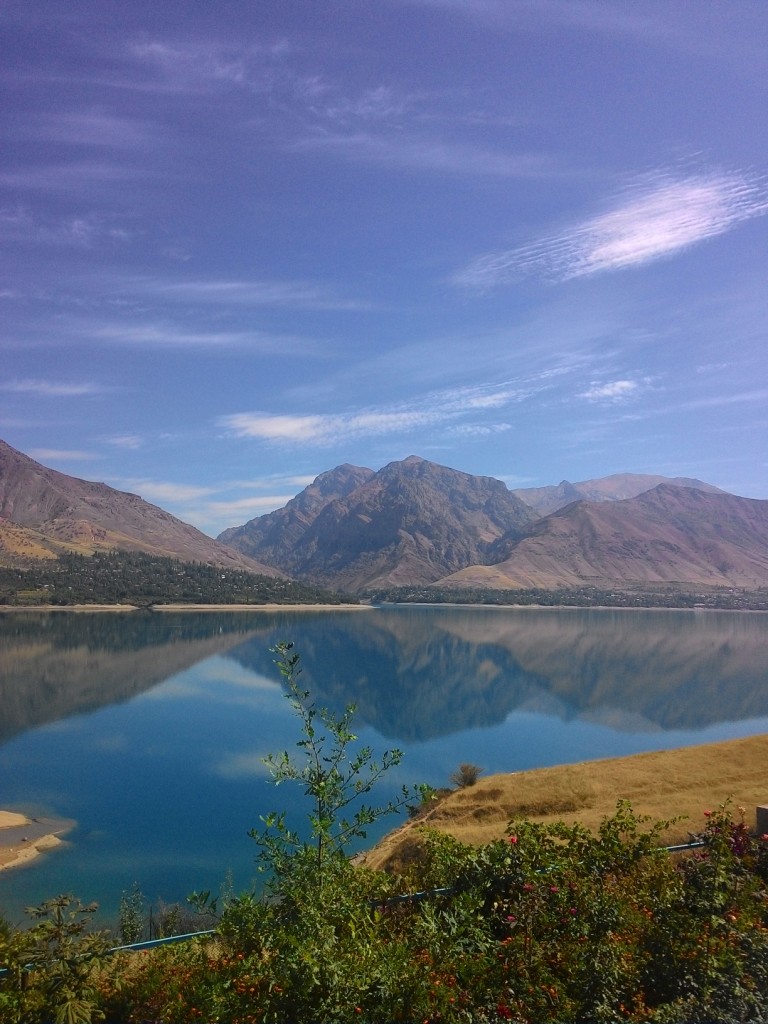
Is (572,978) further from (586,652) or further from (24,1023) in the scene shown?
(586,652)

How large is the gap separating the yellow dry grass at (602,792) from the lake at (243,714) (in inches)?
120

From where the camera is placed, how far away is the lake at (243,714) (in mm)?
29391

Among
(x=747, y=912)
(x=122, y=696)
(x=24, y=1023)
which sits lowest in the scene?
(x=122, y=696)

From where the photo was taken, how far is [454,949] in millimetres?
6898

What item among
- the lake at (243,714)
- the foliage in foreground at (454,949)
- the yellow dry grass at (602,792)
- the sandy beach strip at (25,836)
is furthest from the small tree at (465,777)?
the foliage in foreground at (454,949)

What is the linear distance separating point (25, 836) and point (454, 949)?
29256 millimetres

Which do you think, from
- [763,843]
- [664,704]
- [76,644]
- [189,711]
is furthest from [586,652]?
[763,843]

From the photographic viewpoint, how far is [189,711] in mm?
62250

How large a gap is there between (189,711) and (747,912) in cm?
6023

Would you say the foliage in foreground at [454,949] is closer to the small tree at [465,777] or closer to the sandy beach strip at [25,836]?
the small tree at [465,777]

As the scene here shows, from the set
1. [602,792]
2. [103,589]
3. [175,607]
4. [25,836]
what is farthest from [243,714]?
[103,589]

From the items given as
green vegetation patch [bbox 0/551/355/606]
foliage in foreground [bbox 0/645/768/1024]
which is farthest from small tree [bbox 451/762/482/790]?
green vegetation patch [bbox 0/551/355/606]

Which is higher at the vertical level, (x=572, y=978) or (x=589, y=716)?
(x=572, y=978)

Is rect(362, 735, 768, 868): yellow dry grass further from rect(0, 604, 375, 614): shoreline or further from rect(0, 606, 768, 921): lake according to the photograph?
rect(0, 604, 375, 614): shoreline
